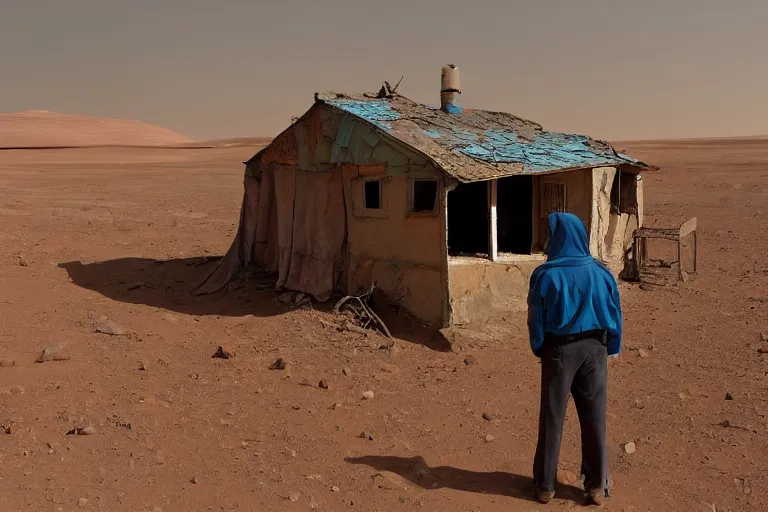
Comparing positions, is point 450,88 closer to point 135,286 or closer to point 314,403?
point 135,286

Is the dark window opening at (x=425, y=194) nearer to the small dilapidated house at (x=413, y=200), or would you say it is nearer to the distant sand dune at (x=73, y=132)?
the small dilapidated house at (x=413, y=200)

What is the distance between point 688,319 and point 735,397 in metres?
3.27

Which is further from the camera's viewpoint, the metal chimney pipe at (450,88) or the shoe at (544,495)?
the metal chimney pipe at (450,88)

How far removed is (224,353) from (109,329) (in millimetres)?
1686

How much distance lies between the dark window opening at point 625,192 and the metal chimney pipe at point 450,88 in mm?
3361

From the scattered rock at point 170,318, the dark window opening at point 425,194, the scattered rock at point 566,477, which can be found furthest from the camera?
the dark window opening at point 425,194

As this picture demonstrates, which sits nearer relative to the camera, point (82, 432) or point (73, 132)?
point (82, 432)

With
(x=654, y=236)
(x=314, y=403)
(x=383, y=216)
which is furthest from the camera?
(x=654, y=236)

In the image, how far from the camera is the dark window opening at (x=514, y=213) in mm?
12805

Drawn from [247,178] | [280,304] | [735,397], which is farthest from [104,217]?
[735,397]

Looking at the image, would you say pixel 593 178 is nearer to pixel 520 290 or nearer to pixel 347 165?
pixel 520 290

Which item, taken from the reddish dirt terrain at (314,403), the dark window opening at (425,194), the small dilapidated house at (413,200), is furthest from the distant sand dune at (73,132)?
the dark window opening at (425,194)

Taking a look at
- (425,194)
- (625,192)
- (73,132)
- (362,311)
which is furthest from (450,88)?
(73,132)

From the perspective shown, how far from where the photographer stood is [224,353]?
8.02 m
